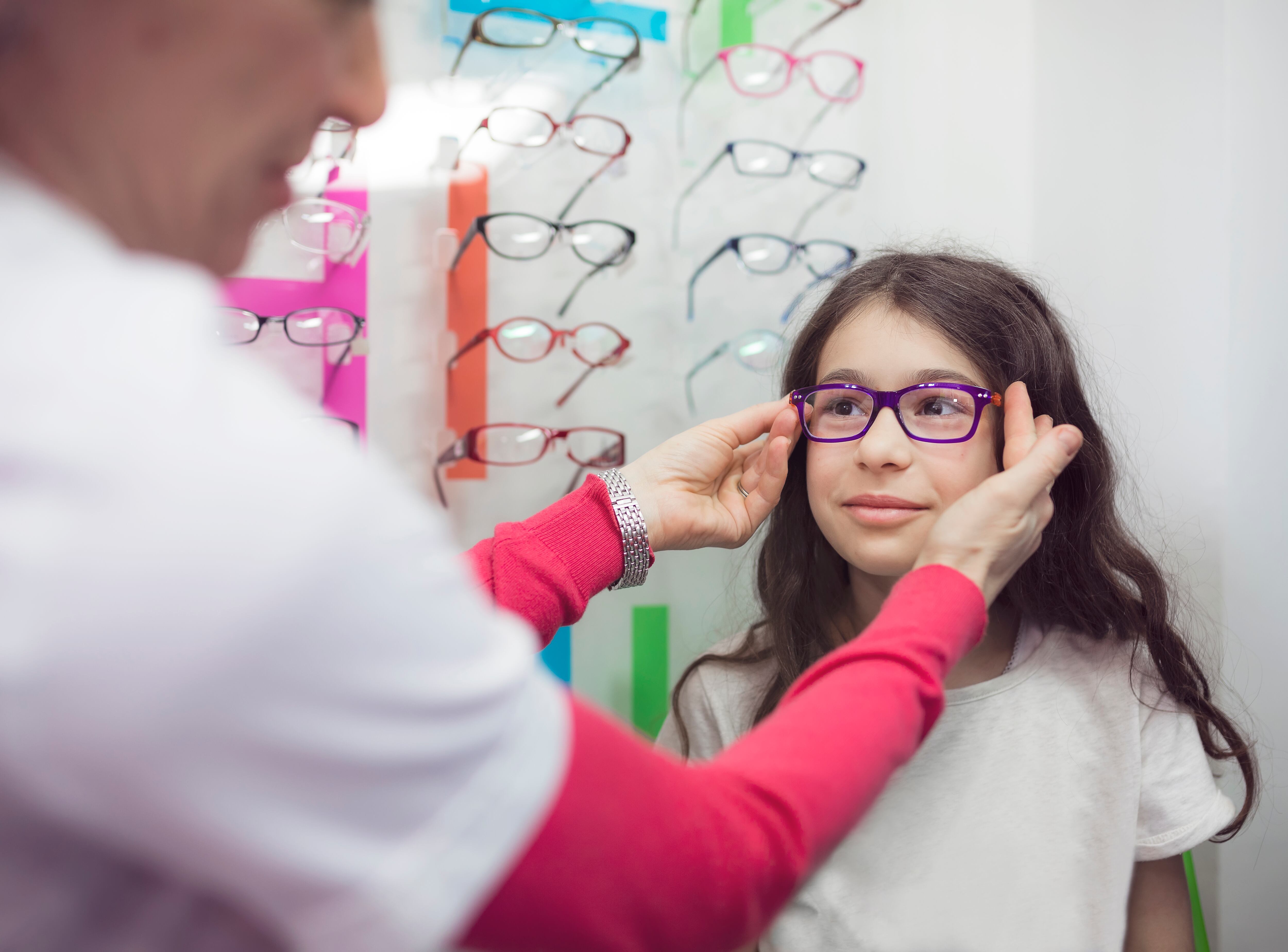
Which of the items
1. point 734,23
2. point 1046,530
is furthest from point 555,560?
point 734,23

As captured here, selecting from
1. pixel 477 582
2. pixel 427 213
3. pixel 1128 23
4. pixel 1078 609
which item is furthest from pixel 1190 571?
pixel 427 213

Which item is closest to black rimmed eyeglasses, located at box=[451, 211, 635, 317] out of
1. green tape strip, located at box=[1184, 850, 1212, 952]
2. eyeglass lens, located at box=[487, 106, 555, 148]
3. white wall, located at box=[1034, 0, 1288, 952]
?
eyeglass lens, located at box=[487, 106, 555, 148]

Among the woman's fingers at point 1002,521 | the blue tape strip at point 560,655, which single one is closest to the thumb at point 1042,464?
the woman's fingers at point 1002,521

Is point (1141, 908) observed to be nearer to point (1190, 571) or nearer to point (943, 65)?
point (1190, 571)

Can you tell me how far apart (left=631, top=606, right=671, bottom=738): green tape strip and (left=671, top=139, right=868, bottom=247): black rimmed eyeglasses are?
688 millimetres

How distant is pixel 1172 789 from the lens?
1203 mm

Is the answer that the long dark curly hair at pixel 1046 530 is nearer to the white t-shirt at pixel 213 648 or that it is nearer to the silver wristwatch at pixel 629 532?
the silver wristwatch at pixel 629 532

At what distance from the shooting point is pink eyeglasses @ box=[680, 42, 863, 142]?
61.7 inches

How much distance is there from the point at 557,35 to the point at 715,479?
A: 81 centimetres

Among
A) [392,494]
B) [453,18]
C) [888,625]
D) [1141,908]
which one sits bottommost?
[1141,908]

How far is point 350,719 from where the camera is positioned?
0.35 meters

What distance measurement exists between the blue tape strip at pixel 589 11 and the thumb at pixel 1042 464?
1.01 metres

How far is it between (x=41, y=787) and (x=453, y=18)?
1.40 metres

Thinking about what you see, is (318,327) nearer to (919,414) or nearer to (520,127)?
(520,127)
